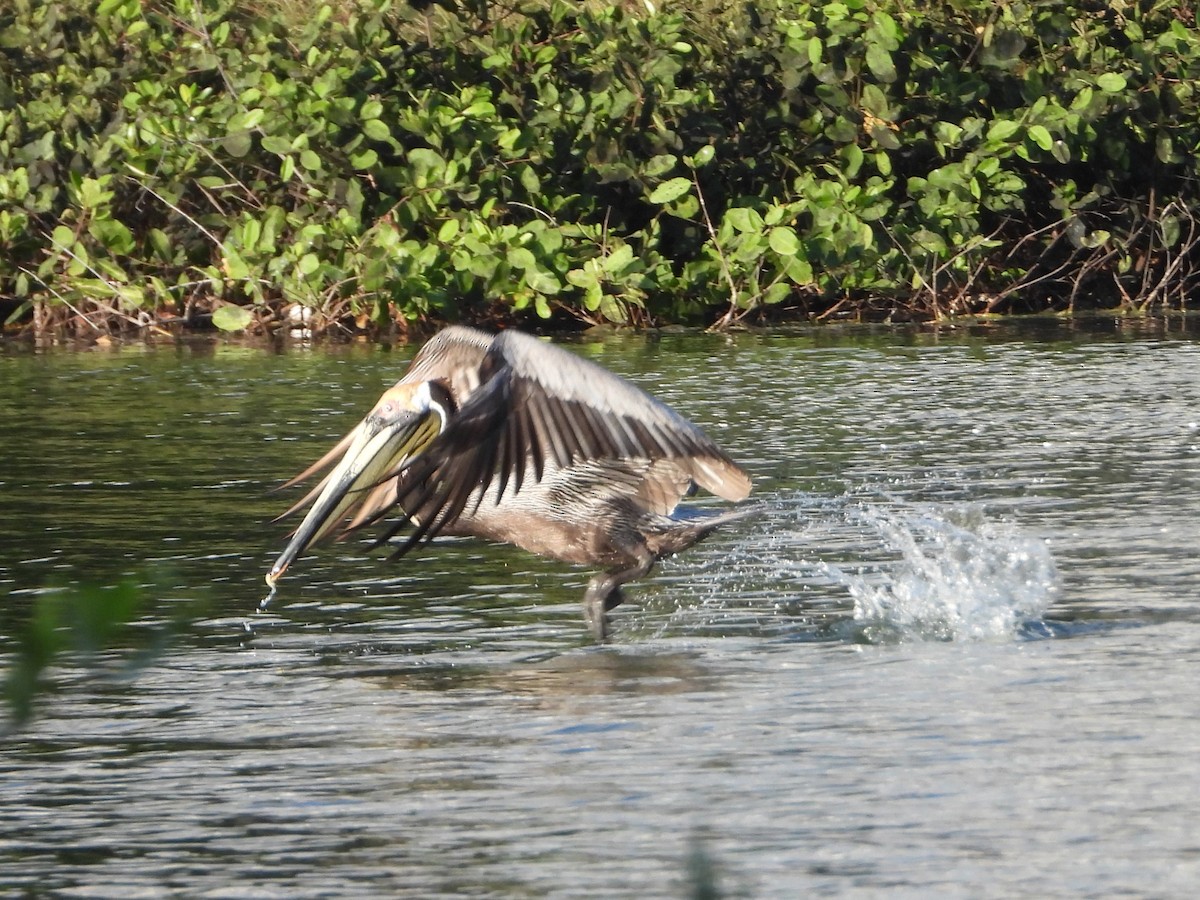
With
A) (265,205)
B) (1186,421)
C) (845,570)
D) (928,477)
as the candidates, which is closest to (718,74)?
(265,205)

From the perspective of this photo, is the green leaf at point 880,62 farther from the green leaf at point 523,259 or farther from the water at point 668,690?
the water at point 668,690

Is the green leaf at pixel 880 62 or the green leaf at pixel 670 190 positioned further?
the green leaf at pixel 880 62

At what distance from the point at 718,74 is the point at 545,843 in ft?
37.8

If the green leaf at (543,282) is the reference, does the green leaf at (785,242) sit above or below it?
above

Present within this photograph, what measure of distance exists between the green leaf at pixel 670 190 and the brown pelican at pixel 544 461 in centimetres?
760

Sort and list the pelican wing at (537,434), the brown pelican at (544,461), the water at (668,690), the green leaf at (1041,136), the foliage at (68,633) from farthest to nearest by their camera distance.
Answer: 1. the green leaf at (1041,136)
2. the brown pelican at (544,461)
3. the pelican wing at (537,434)
4. the water at (668,690)
5. the foliage at (68,633)

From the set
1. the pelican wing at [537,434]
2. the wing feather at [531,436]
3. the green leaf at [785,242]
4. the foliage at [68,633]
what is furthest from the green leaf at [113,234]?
the foliage at [68,633]

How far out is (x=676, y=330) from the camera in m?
14.2

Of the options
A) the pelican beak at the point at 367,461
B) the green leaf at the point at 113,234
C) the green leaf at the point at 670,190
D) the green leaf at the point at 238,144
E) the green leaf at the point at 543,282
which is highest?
the green leaf at the point at 238,144

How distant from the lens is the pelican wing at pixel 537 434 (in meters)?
5.48

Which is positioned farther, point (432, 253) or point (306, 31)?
point (306, 31)

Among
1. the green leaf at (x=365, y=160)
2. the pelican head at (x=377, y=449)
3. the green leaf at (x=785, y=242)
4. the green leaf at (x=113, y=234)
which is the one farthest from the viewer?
the green leaf at (x=113, y=234)

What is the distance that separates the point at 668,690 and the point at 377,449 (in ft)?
4.66

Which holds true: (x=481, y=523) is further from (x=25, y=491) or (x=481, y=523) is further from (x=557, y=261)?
(x=557, y=261)
